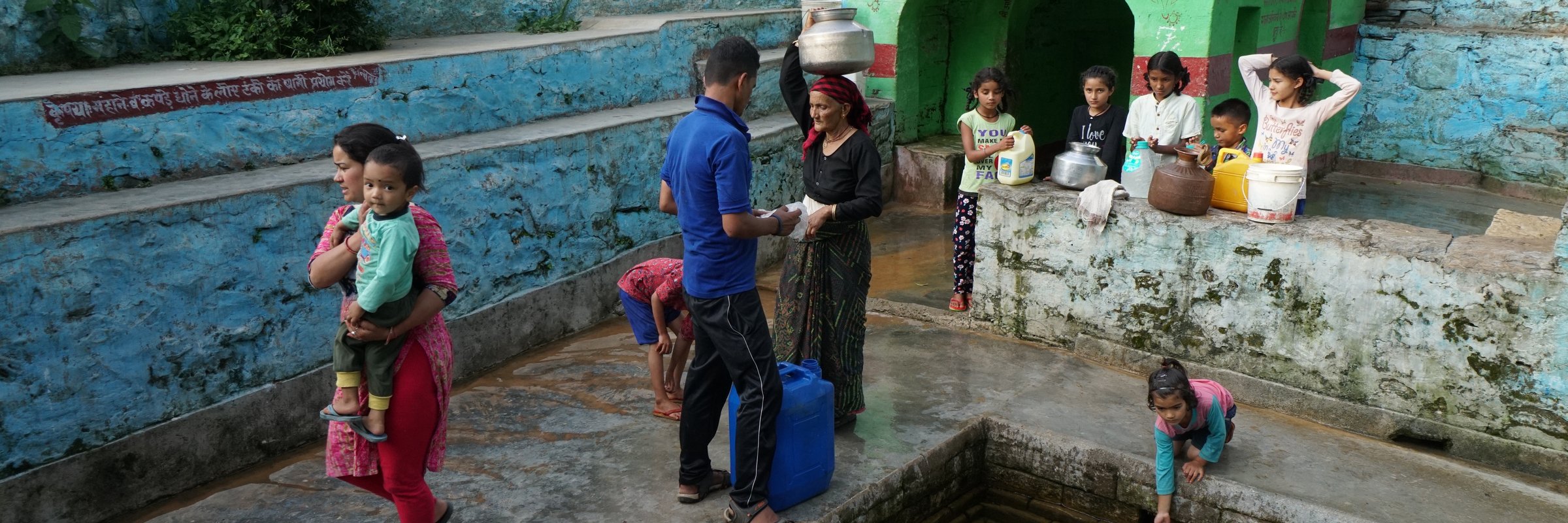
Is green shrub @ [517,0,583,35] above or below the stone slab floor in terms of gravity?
above

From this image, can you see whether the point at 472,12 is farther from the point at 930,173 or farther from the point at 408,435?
the point at 408,435

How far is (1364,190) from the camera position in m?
9.35

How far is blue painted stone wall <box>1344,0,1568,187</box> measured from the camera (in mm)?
8867

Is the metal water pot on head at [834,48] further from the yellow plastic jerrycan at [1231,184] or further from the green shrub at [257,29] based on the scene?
the green shrub at [257,29]

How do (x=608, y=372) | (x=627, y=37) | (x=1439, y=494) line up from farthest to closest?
(x=627, y=37)
(x=608, y=372)
(x=1439, y=494)

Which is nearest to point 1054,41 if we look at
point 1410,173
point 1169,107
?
point 1410,173

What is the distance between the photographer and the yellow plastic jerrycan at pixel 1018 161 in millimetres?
5613

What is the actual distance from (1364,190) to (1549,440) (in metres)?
5.60

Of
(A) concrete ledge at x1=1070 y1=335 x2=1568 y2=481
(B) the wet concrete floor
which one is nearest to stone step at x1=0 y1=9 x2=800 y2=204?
(A) concrete ledge at x1=1070 y1=335 x2=1568 y2=481

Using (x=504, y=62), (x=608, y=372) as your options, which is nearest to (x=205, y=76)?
(x=504, y=62)

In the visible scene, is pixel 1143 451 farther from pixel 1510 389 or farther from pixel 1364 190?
pixel 1364 190

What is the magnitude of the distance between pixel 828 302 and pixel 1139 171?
204 centimetres

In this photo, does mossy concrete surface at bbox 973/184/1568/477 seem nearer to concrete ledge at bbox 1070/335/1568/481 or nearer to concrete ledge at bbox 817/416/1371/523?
concrete ledge at bbox 1070/335/1568/481

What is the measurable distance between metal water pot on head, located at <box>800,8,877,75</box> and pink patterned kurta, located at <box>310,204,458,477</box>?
5.87ft
